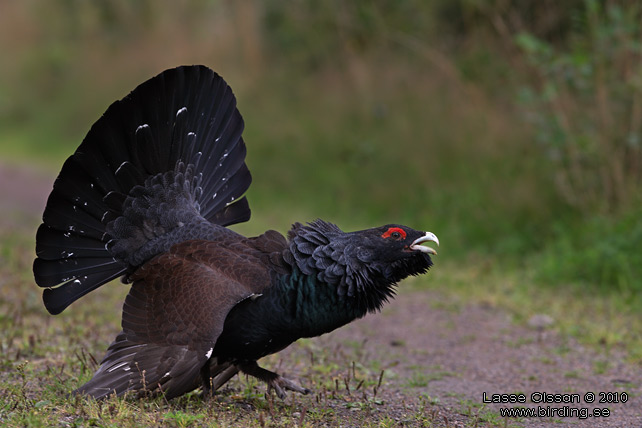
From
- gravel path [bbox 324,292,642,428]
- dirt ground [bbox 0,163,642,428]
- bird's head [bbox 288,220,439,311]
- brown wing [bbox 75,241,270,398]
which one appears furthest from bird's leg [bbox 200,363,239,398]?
gravel path [bbox 324,292,642,428]

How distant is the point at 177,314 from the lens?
4164 mm

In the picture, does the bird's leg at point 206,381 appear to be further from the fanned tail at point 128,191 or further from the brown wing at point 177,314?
the fanned tail at point 128,191

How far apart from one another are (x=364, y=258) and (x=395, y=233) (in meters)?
0.21

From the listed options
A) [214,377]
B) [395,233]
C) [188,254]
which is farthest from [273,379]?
[395,233]

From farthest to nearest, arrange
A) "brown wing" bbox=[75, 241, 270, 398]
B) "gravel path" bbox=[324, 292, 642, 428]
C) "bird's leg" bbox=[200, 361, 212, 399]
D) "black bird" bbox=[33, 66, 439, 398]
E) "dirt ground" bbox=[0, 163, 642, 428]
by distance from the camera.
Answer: "gravel path" bbox=[324, 292, 642, 428] < "dirt ground" bbox=[0, 163, 642, 428] < "bird's leg" bbox=[200, 361, 212, 399] < "black bird" bbox=[33, 66, 439, 398] < "brown wing" bbox=[75, 241, 270, 398]

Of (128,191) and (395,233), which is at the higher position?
(128,191)

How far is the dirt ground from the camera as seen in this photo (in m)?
4.68

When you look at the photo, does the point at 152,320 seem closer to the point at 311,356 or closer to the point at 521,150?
the point at 311,356

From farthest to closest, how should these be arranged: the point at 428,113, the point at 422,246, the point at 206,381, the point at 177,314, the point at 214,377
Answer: the point at 428,113 → the point at 214,377 → the point at 206,381 → the point at 422,246 → the point at 177,314

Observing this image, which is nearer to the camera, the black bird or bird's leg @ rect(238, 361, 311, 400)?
the black bird

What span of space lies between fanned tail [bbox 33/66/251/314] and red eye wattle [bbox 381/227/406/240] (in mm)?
1073

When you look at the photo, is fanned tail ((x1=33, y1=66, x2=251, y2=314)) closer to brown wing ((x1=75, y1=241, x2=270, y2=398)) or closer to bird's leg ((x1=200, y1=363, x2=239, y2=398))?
brown wing ((x1=75, y1=241, x2=270, y2=398))

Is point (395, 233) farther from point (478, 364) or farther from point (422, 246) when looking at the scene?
point (478, 364)

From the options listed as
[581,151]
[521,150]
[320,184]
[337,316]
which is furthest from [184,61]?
[337,316]
